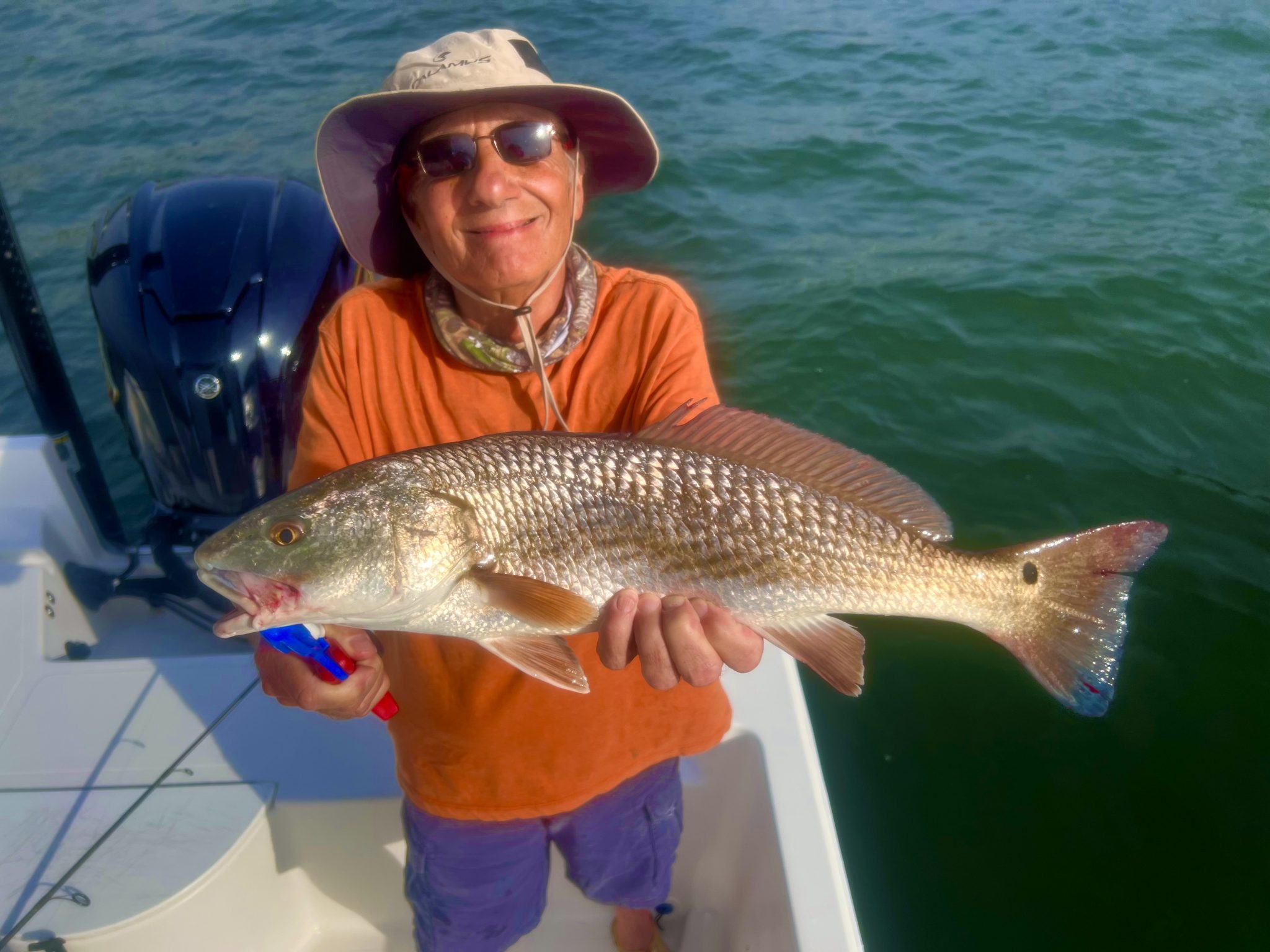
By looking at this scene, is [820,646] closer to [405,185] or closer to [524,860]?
[524,860]

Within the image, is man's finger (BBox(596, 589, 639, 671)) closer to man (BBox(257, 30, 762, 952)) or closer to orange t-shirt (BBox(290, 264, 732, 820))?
man (BBox(257, 30, 762, 952))

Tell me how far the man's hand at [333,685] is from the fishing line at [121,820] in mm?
650

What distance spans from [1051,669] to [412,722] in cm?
169

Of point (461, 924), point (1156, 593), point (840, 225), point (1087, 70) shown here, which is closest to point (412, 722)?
point (461, 924)

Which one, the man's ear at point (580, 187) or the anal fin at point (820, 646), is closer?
the anal fin at point (820, 646)

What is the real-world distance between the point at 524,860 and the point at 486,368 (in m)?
1.43

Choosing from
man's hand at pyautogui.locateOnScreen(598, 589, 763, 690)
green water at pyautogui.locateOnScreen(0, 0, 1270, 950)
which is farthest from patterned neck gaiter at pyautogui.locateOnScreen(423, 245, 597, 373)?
green water at pyautogui.locateOnScreen(0, 0, 1270, 950)

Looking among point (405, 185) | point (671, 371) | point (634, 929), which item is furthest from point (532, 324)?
point (634, 929)

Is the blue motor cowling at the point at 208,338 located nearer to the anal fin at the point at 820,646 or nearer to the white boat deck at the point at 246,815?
the white boat deck at the point at 246,815

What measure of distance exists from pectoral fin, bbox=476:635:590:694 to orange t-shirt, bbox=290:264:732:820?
208 mm

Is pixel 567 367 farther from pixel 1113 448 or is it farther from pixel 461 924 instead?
pixel 1113 448

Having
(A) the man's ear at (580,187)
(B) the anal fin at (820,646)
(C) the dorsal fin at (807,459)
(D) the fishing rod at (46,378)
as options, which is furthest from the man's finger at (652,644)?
(D) the fishing rod at (46,378)

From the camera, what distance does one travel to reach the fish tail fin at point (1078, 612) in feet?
7.35

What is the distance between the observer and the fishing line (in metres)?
2.22
